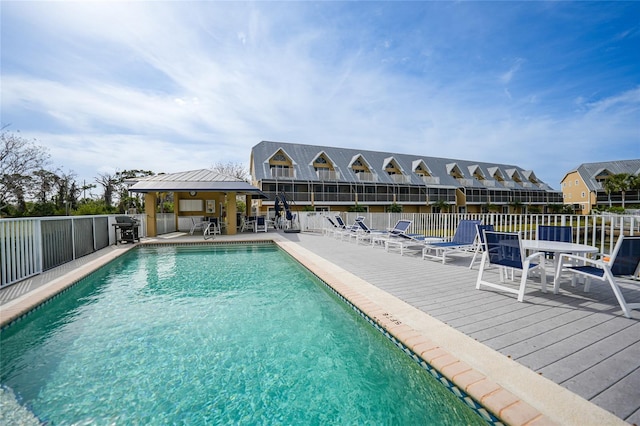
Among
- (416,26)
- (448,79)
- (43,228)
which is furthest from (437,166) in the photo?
(43,228)

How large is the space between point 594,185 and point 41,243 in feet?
201

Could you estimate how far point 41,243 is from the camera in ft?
19.1

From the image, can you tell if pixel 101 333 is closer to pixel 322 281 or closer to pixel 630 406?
pixel 322 281

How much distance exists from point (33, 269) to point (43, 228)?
960 millimetres

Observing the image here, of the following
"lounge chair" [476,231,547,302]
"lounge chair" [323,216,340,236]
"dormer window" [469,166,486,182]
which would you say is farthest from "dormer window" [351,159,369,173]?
"lounge chair" [476,231,547,302]

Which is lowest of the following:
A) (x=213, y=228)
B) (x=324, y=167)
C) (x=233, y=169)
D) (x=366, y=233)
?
(x=213, y=228)

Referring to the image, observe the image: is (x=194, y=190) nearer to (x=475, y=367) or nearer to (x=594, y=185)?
(x=475, y=367)

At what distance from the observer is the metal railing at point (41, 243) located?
4.80m

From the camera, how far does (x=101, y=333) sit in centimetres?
345

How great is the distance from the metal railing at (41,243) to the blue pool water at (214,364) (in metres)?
1.16

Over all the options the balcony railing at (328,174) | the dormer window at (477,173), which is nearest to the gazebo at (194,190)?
the balcony railing at (328,174)

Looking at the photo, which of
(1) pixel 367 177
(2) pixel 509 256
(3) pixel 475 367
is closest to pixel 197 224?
(2) pixel 509 256

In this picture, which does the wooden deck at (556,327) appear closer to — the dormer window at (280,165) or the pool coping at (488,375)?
the pool coping at (488,375)

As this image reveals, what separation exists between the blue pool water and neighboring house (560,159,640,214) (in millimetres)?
56662
